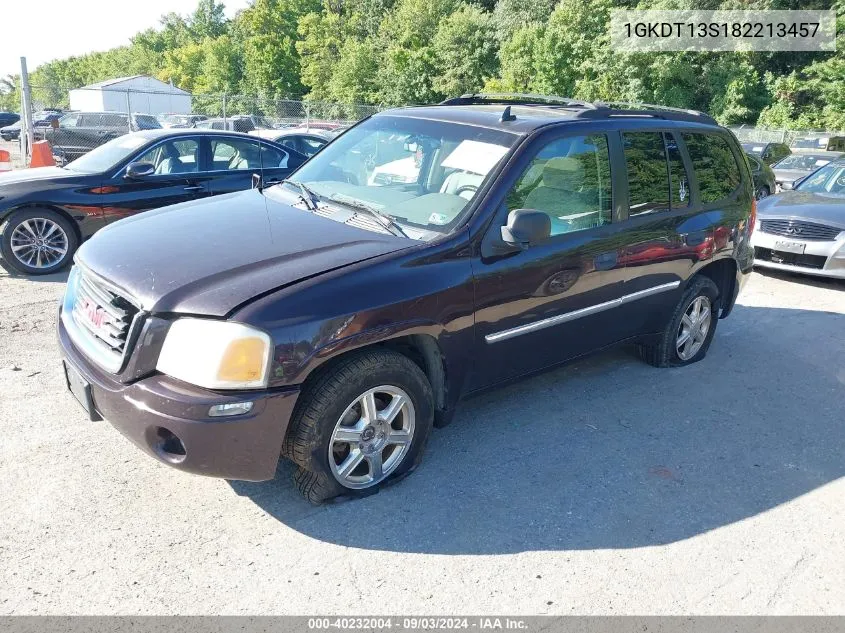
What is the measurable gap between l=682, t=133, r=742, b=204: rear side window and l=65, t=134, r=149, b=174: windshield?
593 cm

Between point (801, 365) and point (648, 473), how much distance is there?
2631 mm

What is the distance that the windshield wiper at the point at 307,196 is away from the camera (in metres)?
3.88

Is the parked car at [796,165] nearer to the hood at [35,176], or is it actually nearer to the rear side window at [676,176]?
the rear side window at [676,176]

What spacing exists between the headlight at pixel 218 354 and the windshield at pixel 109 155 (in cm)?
556

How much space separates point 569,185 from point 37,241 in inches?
227

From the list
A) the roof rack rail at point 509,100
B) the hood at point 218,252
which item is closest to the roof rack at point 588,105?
the roof rack rail at point 509,100

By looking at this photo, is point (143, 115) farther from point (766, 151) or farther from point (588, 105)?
point (588, 105)

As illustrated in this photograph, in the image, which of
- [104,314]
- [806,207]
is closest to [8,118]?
[806,207]

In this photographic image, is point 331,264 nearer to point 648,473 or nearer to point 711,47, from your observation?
point 648,473

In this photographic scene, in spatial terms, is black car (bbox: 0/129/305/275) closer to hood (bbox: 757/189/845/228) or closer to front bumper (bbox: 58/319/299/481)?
front bumper (bbox: 58/319/299/481)

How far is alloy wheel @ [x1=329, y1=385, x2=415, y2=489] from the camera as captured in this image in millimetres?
3162

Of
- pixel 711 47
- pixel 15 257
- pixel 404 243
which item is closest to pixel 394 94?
pixel 711 47

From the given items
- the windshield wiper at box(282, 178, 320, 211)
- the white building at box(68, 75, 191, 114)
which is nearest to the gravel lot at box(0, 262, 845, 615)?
the windshield wiper at box(282, 178, 320, 211)
